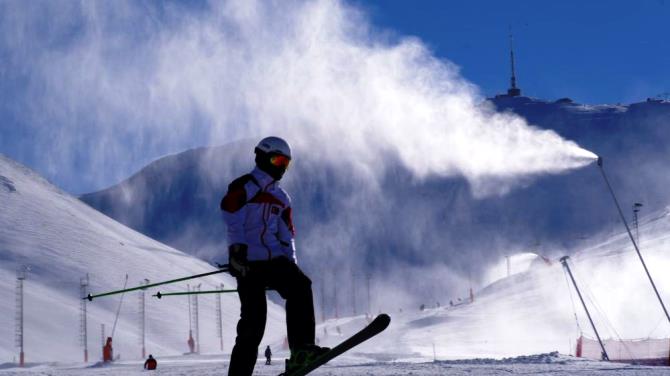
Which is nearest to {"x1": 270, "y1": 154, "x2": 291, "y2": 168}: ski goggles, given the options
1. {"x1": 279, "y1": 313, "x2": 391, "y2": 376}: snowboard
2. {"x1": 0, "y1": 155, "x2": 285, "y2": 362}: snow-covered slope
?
{"x1": 279, "y1": 313, "x2": 391, "y2": 376}: snowboard

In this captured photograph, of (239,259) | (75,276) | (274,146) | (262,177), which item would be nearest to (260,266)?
(239,259)

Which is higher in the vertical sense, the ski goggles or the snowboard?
the ski goggles

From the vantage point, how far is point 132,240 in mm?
176375

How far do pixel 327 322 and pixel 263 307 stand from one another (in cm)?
10929

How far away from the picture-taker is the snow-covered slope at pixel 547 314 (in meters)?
65.2

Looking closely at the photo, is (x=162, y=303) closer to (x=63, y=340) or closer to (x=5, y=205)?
(x=63, y=340)

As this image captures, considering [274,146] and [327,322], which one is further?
[327,322]

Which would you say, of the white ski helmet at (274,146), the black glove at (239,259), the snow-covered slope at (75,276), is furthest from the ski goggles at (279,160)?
the snow-covered slope at (75,276)

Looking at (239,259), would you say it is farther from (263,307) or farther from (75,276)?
(75,276)

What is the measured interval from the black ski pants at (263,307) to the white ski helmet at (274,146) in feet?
3.42

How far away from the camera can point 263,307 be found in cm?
803

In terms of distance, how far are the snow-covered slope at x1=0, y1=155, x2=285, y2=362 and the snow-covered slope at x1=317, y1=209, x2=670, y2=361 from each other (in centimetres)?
2612

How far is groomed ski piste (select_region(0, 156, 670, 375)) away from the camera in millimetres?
60750

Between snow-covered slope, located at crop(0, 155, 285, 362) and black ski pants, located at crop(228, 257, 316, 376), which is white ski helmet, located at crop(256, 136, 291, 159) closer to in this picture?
black ski pants, located at crop(228, 257, 316, 376)
